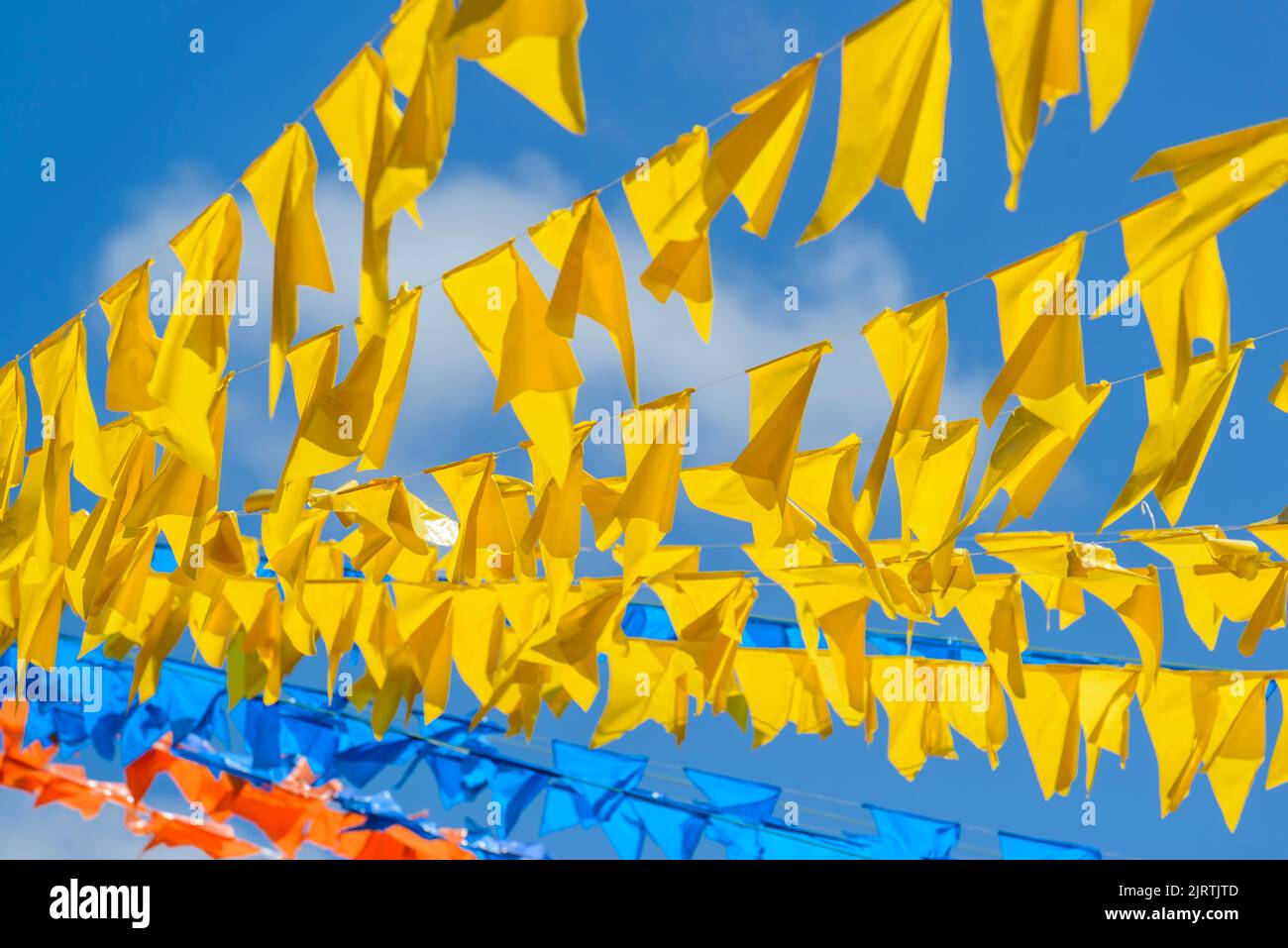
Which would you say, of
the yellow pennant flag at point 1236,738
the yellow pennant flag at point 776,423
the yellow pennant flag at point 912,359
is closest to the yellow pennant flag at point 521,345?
the yellow pennant flag at point 776,423

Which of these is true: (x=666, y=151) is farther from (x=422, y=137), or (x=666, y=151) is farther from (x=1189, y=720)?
(x=1189, y=720)

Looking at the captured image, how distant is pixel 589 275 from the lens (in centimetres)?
245

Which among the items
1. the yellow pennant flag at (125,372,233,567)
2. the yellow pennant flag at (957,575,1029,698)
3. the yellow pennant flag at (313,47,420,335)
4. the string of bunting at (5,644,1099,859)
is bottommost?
the string of bunting at (5,644,1099,859)

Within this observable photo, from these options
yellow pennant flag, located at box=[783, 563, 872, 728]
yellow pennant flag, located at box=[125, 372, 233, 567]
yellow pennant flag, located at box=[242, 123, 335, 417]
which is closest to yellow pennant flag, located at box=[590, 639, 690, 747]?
yellow pennant flag, located at box=[783, 563, 872, 728]

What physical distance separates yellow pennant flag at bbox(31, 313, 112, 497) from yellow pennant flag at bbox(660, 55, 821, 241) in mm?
1999

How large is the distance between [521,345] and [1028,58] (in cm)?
124

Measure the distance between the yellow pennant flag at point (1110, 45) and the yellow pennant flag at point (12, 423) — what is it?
3.13m

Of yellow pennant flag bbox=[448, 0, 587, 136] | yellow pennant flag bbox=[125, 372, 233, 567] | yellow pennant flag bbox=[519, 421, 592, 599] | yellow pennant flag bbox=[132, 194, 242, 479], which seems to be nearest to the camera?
yellow pennant flag bbox=[448, 0, 587, 136]

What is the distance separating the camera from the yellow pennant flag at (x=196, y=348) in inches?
105

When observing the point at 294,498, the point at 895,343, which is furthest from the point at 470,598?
the point at 895,343

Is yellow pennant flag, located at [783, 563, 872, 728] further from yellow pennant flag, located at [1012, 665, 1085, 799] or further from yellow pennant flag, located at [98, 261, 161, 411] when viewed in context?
yellow pennant flag, located at [98, 261, 161, 411]

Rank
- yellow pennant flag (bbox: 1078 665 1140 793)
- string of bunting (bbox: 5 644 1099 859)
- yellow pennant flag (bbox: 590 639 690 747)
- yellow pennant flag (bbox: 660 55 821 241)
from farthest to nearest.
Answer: string of bunting (bbox: 5 644 1099 859)
yellow pennant flag (bbox: 590 639 690 747)
yellow pennant flag (bbox: 1078 665 1140 793)
yellow pennant flag (bbox: 660 55 821 241)

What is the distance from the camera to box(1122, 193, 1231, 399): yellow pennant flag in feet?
7.69

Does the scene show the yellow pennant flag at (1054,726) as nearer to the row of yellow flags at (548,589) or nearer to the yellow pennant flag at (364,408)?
the row of yellow flags at (548,589)
